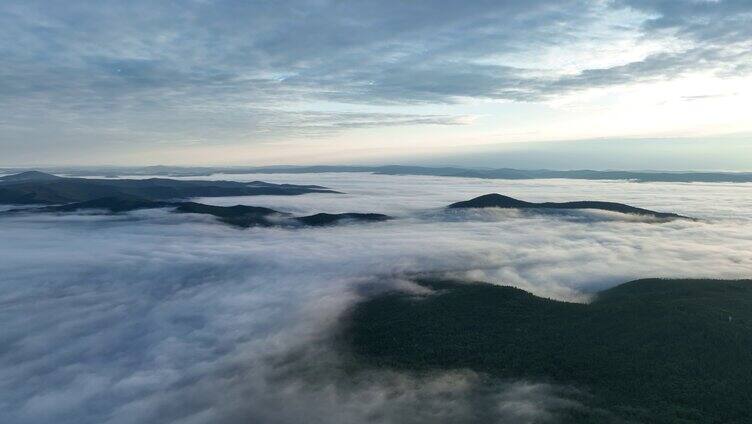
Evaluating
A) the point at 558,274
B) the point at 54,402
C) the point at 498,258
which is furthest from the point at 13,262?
the point at 558,274

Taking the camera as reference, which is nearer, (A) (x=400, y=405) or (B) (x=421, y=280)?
(A) (x=400, y=405)

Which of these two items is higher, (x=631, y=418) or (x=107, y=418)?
(x=631, y=418)

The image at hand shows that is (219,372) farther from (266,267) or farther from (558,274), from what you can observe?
(558,274)

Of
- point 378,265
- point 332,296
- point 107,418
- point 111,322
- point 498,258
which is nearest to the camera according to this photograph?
point 107,418

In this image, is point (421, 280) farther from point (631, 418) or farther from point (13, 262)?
point (13, 262)

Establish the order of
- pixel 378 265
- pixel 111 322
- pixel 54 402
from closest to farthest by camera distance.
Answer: pixel 54 402, pixel 111 322, pixel 378 265

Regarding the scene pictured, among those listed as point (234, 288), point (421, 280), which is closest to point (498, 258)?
point (421, 280)
